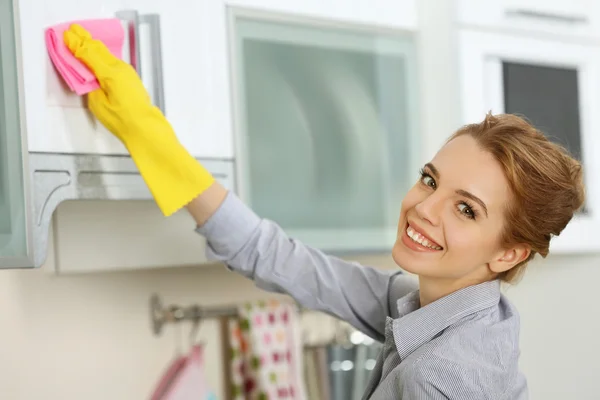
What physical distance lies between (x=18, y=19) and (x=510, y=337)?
835 millimetres

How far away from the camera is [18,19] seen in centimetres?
131

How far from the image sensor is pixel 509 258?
1.31 metres

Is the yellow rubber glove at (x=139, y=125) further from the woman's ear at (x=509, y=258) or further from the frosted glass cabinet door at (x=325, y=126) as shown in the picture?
the woman's ear at (x=509, y=258)

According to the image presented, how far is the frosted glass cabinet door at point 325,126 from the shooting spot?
1.71m

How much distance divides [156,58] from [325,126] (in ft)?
1.47

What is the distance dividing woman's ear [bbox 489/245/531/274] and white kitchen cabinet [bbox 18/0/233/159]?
54cm

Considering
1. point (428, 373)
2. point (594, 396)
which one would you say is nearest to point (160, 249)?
point (428, 373)

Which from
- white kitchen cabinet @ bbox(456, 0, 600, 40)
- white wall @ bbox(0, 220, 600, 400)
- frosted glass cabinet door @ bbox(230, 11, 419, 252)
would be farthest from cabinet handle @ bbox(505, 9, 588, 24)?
white wall @ bbox(0, 220, 600, 400)

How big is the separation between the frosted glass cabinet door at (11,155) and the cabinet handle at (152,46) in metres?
0.21

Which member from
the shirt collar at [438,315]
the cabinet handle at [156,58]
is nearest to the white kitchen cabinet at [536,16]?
the cabinet handle at [156,58]

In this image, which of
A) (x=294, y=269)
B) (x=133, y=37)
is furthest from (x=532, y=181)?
(x=133, y=37)

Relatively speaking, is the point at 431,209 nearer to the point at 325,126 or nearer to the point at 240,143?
the point at 240,143

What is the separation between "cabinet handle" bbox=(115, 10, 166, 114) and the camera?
146 centimetres

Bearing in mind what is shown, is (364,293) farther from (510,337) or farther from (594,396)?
(594,396)
